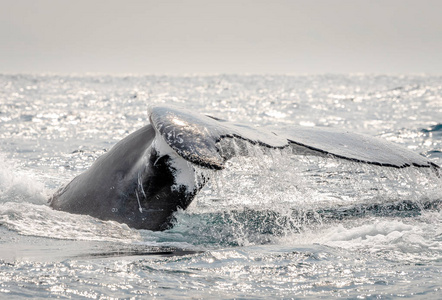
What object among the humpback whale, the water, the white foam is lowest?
the white foam

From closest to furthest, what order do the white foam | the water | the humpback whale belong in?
the water → the humpback whale → the white foam

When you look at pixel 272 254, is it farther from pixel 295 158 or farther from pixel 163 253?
pixel 295 158

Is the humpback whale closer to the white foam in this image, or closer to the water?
the water

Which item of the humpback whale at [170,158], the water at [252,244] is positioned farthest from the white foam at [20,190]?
the humpback whale at [170,158]

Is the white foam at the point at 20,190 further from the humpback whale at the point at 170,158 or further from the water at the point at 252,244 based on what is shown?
the humpback whale at the point at 170,158

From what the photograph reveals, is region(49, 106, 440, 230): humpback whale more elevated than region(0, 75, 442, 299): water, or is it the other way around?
region(49, 106, 440, 230): humpback whale

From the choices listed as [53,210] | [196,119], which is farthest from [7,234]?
[196,119]

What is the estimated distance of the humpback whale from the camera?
393 centimetres

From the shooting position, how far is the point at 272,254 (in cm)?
433

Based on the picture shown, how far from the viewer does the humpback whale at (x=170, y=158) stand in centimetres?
393

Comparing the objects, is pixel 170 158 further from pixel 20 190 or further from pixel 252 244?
pixel 20 190

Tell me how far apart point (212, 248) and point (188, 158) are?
4.69ft

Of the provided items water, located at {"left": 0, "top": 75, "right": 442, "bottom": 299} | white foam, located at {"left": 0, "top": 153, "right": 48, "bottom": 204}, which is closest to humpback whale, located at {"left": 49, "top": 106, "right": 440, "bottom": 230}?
water, located at {"left": 0, "top": 75, "right": 442, "bottom": 299}

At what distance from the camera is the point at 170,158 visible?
4355 mm
